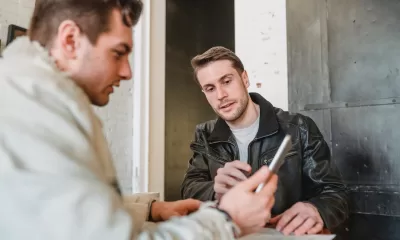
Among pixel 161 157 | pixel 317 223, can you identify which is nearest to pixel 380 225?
pixel 317 223

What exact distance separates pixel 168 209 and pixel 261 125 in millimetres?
571

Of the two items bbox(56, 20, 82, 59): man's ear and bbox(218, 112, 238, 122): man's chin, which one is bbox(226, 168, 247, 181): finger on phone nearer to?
bbox(218, 112, 238, 122): man's chin

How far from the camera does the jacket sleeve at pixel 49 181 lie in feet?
1.19

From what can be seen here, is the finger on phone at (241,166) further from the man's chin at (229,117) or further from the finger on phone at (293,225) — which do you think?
the man's chin at (229,117)

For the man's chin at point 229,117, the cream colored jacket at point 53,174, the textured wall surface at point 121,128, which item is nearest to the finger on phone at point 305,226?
the cream colored jacket at point 53,174

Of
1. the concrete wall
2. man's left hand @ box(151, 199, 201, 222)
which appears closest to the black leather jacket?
man's left hand @ box(151, 199, 201, 222)

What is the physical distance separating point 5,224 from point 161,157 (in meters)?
1.84

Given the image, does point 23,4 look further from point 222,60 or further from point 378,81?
point 378,81

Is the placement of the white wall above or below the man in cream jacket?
above

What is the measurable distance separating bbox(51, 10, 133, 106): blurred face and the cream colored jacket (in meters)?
0.11

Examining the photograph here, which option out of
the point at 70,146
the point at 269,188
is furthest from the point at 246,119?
the point at 70,146

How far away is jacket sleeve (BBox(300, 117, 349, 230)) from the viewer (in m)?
1.02

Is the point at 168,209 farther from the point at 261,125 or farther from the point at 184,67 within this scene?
the point at 184,67

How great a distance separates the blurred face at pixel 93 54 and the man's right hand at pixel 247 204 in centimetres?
28
